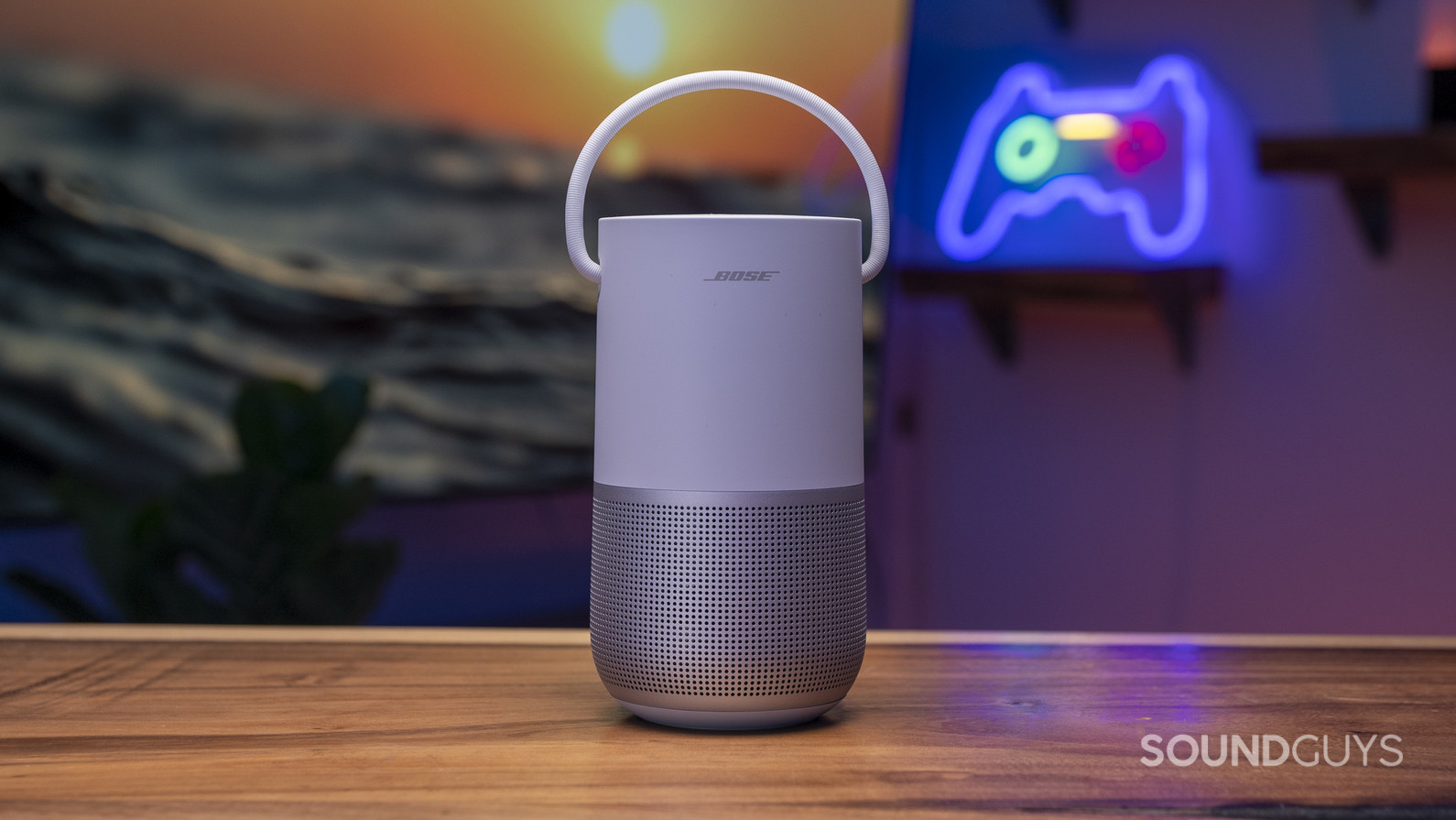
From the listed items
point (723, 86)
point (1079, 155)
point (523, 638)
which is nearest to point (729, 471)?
point (723, 86)

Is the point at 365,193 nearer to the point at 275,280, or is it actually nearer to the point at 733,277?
the point at 275,280

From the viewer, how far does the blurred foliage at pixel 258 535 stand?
1822 millimetres

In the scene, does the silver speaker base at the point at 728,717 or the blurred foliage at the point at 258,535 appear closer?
the silver speaker base at the point at 728,717

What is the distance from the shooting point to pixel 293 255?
7.66 ft

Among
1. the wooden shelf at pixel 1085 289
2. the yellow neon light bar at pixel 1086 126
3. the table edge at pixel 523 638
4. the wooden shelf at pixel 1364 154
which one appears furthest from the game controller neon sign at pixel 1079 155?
the table edge at pixel 523 638

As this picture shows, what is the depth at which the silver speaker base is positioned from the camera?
0.68m

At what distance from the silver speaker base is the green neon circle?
80.0 inches

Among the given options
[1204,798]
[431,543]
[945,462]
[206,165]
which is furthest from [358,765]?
[945,462]

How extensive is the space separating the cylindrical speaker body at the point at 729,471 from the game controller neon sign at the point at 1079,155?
1.96m

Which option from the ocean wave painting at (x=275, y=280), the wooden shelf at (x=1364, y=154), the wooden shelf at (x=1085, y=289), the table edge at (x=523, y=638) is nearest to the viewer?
the table edge at (x=523, y=638)

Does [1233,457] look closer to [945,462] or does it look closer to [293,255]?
[945,462]

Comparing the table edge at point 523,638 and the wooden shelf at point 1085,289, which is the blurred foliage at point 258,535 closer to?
the table edge at point 523,638

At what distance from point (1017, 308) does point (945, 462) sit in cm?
35

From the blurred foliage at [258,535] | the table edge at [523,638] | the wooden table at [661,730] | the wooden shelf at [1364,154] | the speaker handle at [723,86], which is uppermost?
the wooden shelf at [1364,154]
